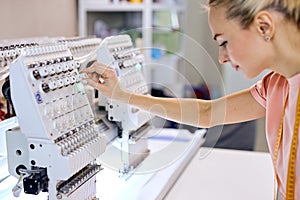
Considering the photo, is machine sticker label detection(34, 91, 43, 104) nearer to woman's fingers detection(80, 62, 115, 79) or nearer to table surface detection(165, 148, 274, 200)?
woman's fingers detection(80, 62, 115, 79)

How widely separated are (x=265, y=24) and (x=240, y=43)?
0.21ft

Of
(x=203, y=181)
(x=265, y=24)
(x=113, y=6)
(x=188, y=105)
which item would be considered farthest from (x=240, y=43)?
(x=113, y=6)

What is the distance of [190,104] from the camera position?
1.20 meters

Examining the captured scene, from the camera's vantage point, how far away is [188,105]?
1.20 metres

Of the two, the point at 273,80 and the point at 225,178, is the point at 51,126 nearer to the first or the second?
the point at 273,80

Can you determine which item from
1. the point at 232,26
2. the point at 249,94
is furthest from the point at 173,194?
the point at 232,26

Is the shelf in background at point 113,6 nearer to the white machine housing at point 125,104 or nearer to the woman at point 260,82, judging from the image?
the white machine housing at point 125,104

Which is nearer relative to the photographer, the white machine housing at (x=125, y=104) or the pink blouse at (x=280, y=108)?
the pink blouse at (x=280, y=108)

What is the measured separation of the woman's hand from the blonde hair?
42cm

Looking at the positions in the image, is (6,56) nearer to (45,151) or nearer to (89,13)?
(45,151)

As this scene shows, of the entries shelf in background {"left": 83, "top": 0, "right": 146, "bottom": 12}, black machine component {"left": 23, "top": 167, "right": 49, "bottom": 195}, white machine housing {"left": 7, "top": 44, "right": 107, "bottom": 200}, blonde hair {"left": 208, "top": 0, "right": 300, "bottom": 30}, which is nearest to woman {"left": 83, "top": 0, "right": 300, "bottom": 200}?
blonde hair {"left": 208, "top": 0, "right": 300, "bottom": 30}

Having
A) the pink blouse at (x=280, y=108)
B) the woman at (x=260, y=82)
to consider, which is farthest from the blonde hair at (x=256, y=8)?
the pink blouse at (x=280, y=108)

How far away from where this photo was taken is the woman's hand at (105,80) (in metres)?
1.11

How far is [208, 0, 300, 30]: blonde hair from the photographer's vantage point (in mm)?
776
